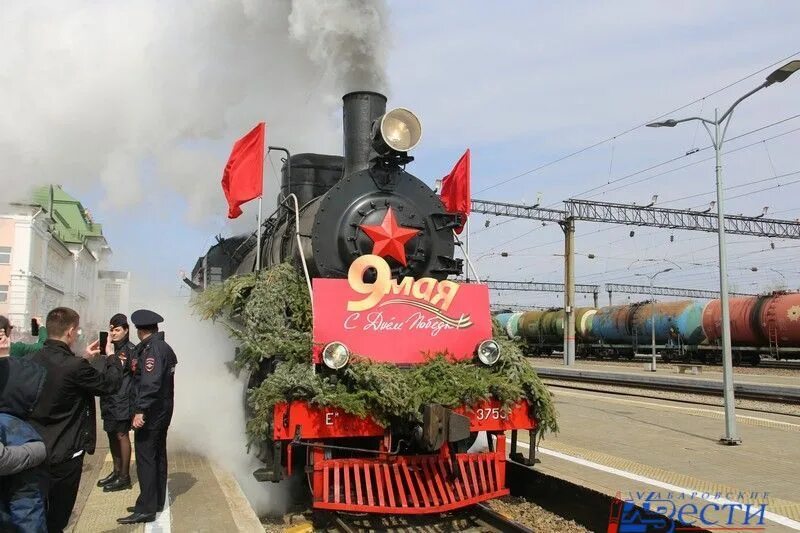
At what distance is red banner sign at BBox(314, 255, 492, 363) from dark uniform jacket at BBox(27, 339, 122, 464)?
6.03 ft

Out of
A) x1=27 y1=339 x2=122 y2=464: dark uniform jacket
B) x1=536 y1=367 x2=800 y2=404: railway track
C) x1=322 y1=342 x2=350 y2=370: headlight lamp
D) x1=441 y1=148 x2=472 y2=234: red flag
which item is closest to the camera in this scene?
x1=27 y1=339 x2=122 y2=464: dark uniform jacket

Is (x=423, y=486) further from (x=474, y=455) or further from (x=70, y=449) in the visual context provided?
(x=70, y=449)

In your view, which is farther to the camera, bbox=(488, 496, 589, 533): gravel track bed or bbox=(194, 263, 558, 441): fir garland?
bbox=(488, 496, 589, 533): gravel track bed

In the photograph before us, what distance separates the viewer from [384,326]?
530 cm

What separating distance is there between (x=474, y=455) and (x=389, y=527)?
0.92 m

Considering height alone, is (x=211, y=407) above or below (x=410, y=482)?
above

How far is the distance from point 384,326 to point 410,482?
4.10 ft

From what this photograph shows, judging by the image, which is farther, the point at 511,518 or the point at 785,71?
the point at 785,71

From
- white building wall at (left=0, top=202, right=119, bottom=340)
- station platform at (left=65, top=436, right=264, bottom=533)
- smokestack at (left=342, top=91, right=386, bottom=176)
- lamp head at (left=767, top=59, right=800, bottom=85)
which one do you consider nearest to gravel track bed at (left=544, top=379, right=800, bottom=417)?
lamp head at (left=767, top=59, right=800, bottom=85)

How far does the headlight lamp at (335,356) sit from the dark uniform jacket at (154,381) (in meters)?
1.21

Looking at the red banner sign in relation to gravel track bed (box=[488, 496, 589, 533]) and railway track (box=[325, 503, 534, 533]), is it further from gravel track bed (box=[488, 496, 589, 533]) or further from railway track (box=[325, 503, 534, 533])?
gravel track bed (box=[488, 496, 589, 533])

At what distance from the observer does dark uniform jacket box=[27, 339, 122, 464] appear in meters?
3.37

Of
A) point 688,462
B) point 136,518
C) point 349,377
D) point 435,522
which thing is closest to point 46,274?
point 136,518

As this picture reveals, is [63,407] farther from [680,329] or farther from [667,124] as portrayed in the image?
[680,329]
